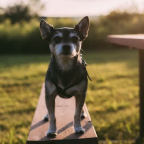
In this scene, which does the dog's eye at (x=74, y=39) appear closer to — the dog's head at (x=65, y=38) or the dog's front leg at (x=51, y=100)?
the dog's head at (x=65, y=38)

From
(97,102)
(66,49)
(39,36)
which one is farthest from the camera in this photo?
(39,36)

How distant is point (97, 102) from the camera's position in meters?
5.74

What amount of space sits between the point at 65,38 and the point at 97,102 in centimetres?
387

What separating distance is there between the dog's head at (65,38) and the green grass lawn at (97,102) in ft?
6.78

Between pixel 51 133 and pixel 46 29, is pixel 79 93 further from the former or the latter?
pixel 46 29

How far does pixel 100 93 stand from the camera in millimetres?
6422

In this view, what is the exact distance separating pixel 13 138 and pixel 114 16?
63.8ft

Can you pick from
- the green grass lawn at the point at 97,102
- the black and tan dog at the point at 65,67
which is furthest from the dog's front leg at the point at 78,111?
the green grass lawn at the point at 97,102

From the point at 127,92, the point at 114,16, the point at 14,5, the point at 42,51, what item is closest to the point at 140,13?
the point at 114,16

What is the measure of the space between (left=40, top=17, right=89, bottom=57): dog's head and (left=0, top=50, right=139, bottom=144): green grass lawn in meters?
2.07

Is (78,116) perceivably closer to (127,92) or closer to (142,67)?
(142,67)

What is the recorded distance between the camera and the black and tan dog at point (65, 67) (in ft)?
6.77

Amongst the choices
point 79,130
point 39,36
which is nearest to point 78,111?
point 79,130

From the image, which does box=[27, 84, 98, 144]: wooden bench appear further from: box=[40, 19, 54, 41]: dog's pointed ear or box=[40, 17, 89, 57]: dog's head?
box=[40, 19, 54, 41]: dog's pointed ear
